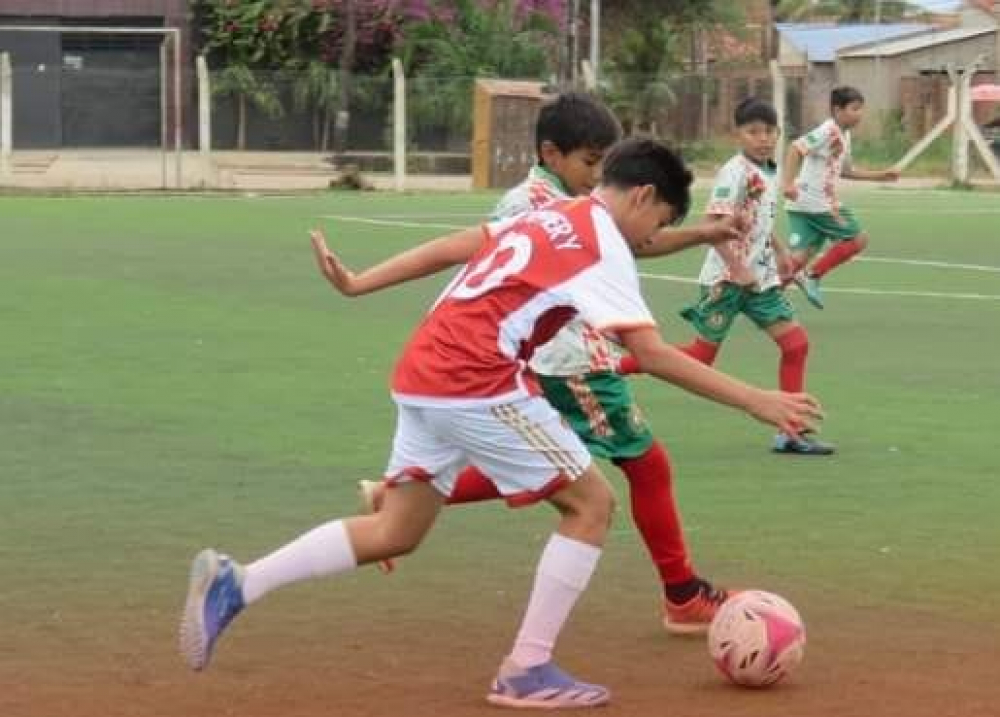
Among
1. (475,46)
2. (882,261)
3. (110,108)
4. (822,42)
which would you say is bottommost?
(822,42)

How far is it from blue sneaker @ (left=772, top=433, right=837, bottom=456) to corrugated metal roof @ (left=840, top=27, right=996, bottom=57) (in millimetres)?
48917

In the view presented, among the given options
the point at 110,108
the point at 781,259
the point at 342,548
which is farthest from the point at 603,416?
the point at 110,108

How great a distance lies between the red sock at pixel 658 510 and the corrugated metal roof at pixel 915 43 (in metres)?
52.7

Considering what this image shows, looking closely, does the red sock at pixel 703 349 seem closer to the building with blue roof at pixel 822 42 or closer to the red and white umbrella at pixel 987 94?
the red and white umbrella at pixel 987 94

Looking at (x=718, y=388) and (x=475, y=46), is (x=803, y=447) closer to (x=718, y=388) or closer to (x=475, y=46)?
(x=718, y=388)

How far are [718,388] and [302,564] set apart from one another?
1.25 m

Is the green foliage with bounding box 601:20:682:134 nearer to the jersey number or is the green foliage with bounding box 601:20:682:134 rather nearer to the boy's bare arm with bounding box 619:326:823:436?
the jersey number

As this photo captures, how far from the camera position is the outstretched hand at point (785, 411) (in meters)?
5.76

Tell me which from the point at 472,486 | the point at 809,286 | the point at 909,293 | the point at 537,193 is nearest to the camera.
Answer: the point at 472,486

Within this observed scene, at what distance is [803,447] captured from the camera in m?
10.9

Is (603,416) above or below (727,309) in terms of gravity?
above

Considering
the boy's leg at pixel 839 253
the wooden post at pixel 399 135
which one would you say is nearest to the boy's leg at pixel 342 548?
the boy's leg at pixel 839 253

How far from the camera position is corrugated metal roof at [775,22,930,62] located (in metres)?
63.3


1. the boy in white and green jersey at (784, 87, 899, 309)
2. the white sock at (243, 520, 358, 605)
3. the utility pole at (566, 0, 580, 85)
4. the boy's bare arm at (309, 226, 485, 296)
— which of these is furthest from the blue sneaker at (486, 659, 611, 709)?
the utility pole at (566, 0, 580, 85)
